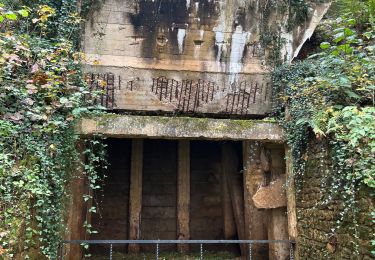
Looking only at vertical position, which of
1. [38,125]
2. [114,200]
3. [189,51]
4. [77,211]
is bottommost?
[77,211]

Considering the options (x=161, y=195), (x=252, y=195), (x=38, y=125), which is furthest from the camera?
(x=161, y=195)

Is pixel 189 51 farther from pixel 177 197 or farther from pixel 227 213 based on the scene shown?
pixel 227 213

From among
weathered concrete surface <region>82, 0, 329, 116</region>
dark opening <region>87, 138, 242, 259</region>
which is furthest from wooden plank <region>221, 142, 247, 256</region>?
weathered concrete surface <region>82, 0, 329, 116</region>

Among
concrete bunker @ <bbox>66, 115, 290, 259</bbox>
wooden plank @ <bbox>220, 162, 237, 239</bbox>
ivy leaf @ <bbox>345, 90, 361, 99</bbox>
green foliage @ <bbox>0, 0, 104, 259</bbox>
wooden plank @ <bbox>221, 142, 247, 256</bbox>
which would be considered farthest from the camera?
wooden plank @ <bbox>220, 162, 237, 239</bbox>

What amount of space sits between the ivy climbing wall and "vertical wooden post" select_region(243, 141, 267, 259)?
108 cm

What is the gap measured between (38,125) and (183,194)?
12.2 ft

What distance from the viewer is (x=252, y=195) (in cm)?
577

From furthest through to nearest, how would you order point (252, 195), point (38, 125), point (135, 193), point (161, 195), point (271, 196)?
point (161, 195) → point (135, 193) → point (252, 195) → point (271, 196) → point (38, 125)

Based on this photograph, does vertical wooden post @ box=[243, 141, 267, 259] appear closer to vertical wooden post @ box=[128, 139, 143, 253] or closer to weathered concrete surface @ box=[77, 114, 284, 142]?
weathered concrete surface @ box=[77, 114, 284, 142]

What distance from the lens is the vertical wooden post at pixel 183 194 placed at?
6961mm

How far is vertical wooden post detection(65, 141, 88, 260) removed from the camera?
514cm

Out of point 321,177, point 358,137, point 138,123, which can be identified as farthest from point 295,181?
point 138,123

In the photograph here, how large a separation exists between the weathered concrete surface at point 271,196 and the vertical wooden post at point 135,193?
254 cm

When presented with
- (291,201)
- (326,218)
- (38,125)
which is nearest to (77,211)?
(38,125)
